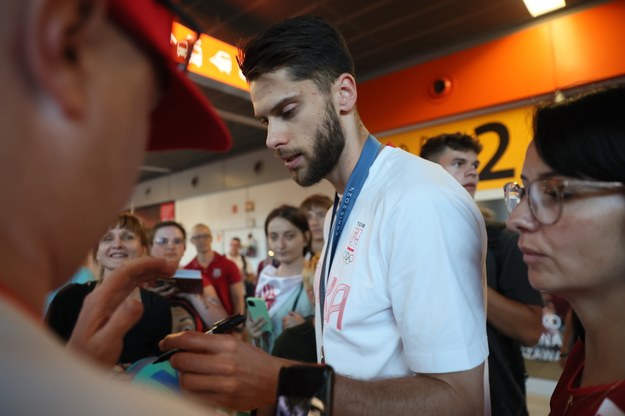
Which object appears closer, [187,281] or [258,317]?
[187,281]

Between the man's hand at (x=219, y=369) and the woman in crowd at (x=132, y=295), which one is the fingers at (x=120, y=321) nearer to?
the man's hand at (x=219, y=369)

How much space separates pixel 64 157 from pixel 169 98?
0.17 meters

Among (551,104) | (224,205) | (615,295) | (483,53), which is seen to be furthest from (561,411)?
(224,205)

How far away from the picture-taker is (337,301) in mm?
1116

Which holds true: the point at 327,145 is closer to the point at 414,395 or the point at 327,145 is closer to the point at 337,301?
the point at 337,301

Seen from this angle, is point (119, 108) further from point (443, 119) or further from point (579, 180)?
point (443, 119)

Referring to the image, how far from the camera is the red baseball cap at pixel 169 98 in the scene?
14.2 inches

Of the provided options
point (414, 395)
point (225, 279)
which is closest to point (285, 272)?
point (225, 279)

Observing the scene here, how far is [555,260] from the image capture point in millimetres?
937

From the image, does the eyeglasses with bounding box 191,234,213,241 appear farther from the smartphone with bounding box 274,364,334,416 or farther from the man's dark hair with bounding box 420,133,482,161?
the smartphone with bounding box 274,364,334,416

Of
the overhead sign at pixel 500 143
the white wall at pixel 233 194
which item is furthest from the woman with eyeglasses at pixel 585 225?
the white wall at pixel 233 194

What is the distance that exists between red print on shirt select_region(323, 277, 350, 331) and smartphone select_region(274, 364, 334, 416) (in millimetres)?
501

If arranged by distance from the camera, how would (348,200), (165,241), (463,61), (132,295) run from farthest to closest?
(463,61) → (165,241) → (132,295) → (348,200)

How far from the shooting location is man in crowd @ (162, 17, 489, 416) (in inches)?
33.8
